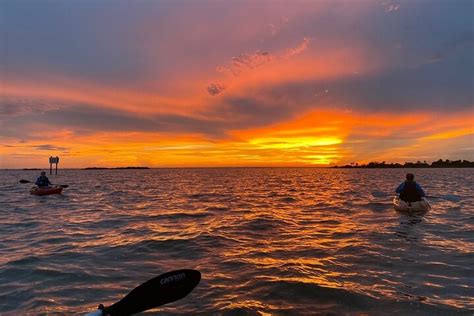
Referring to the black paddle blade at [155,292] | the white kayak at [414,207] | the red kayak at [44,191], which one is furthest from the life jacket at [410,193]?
the red kayak at [44,191]

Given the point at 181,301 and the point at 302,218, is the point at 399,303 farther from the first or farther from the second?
the point at 302,218

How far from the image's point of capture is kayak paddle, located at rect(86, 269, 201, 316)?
6188 millimetres

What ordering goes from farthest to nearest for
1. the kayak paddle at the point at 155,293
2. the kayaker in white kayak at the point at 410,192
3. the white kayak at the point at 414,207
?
the kayaker in white kayak at the point at 410,192 < the white kayak at the point at 414,207 < the kayak paddle at the point at 155,293

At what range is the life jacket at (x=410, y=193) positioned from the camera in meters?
19.9

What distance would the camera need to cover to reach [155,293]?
6383mm

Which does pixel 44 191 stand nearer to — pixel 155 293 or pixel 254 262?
pixel 254 262

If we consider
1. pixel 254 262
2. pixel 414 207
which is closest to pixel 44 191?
pixel 254 262

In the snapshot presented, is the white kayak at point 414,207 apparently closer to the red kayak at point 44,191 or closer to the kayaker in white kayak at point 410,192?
the kayaker in white kayak at point 410,192

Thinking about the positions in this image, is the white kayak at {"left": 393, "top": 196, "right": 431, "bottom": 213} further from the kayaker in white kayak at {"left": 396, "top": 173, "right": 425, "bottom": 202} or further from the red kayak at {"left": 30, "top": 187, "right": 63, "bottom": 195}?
the red kayak at {"left": 30, "top": 187, "right": 63, "bottom": 195}

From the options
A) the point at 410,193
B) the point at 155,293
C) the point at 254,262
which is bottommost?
the point at 254,262

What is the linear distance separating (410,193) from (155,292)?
17.9 metres

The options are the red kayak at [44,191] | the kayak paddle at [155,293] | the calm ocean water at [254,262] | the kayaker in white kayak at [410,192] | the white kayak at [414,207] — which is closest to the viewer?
the kayak paddle at [155,293]

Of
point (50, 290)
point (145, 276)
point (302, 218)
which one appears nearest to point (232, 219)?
point (302, 218)

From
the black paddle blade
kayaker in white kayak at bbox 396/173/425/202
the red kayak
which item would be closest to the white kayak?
kayaker in white kayak at bbox 396/173/425/202
